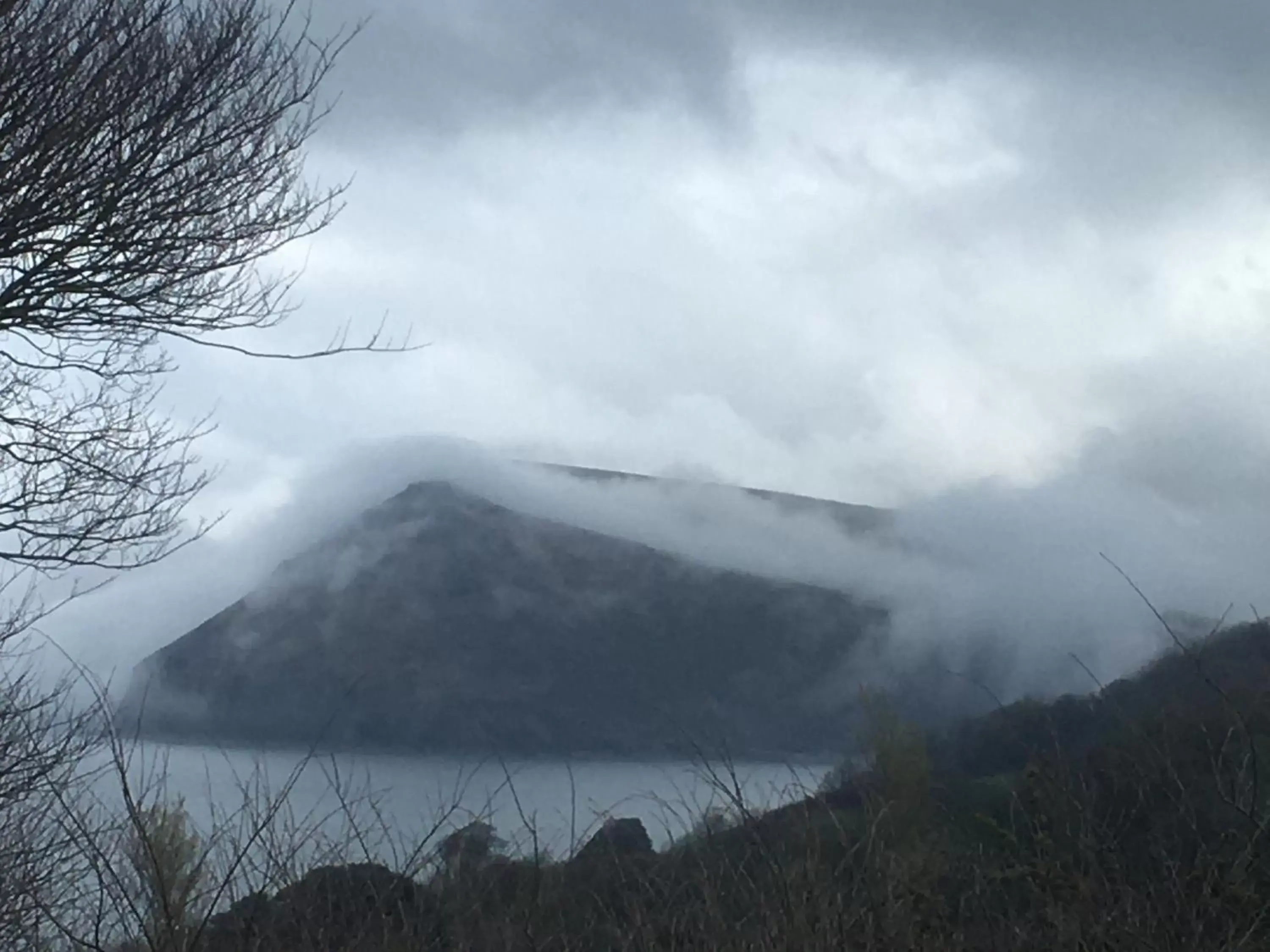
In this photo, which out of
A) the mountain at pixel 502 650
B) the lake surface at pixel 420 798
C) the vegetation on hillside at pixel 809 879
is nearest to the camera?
the vegetation on hillside at pixel 809 879

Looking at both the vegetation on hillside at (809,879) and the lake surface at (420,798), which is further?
the lake surface at (420,798)

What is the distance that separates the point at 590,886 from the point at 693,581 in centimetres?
3574

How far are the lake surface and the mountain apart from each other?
212mm

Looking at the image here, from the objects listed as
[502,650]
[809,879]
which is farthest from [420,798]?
[502,650]

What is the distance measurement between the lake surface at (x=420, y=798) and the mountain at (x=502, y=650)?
212 mm

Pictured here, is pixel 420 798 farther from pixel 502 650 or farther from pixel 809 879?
pixel 502 650

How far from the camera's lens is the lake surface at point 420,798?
466 cm

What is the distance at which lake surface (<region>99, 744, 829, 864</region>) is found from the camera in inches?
183

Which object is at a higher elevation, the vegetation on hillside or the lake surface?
the lake surface

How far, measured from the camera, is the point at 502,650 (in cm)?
3669

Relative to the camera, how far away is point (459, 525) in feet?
163

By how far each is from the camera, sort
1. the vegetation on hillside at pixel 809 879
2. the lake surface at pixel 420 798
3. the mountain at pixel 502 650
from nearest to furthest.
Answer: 1. the vegetation on hillside at pixel 809 879
2. the lake surface at pixel 420 798
3. the mountain at pixel 502 650

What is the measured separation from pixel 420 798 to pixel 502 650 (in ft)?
105

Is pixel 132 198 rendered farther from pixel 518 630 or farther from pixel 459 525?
pixel 459 525
